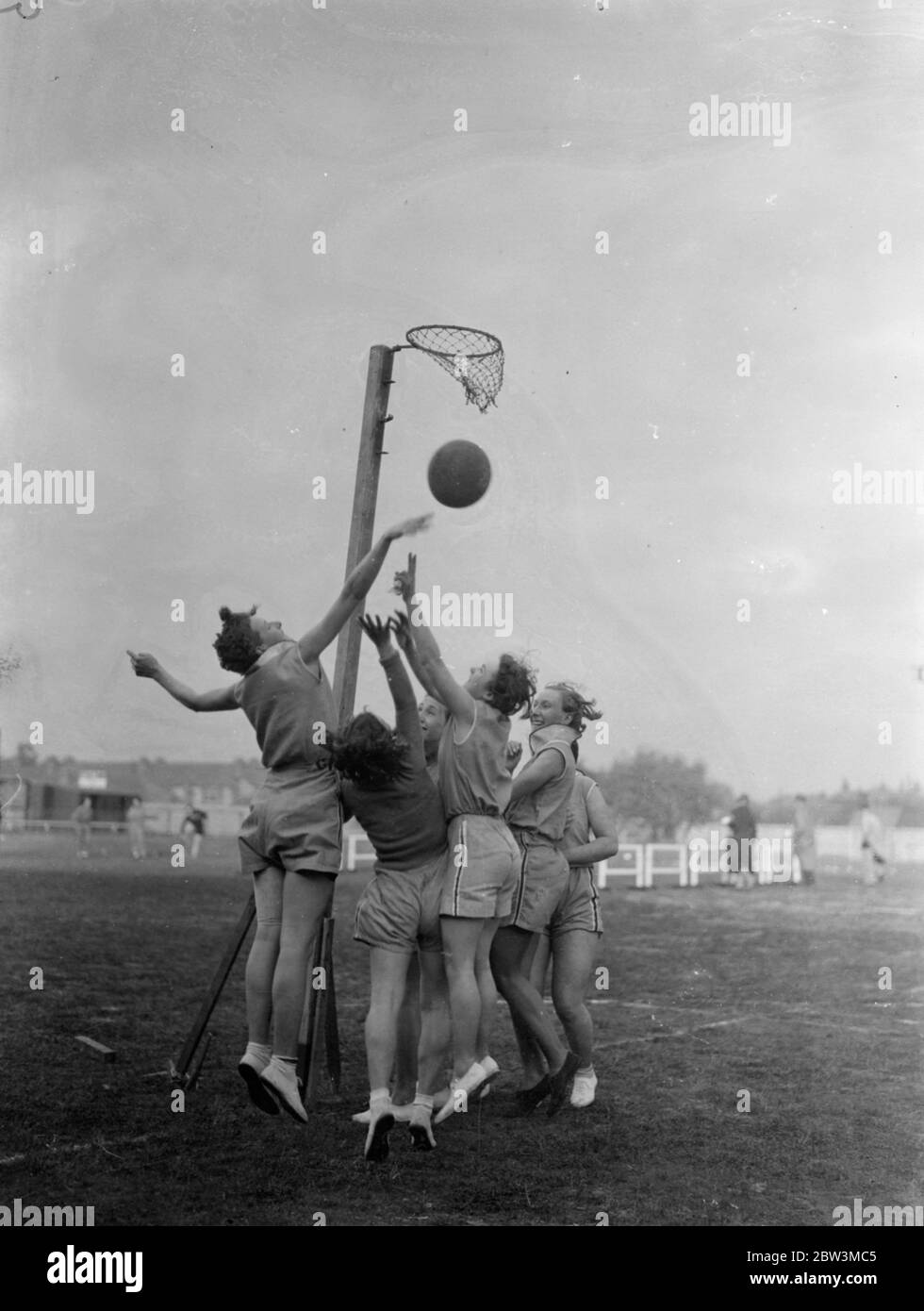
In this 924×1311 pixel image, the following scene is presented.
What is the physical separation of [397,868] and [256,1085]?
860mm

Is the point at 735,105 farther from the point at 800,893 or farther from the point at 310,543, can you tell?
the point at 800,893

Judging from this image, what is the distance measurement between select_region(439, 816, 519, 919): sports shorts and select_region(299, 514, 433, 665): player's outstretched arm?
81 cm

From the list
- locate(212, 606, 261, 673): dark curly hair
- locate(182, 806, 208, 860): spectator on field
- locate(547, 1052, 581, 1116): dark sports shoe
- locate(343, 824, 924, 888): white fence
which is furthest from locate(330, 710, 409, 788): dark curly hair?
locate(343, 824, 924, 888): white fence

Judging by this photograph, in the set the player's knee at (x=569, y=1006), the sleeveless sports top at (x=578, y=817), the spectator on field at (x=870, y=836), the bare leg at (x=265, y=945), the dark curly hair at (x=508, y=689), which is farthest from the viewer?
the spectator on field at (x=870, y=836)

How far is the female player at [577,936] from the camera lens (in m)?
5.11

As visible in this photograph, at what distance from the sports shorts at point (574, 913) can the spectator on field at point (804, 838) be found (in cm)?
270

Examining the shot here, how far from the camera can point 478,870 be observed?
4.44m

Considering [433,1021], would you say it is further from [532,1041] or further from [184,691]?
[184,691]

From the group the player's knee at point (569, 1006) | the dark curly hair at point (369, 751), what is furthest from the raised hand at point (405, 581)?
the player's knee at point (569, 1006)

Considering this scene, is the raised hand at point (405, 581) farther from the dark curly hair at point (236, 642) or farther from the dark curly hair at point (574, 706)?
the dark curly hair at point (574, 706)

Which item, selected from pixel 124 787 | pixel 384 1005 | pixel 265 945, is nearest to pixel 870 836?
pixel 124 787

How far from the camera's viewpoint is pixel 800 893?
42.1 feet

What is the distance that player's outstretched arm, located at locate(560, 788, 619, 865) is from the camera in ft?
16.8

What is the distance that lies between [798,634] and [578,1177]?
2823 millimetres
